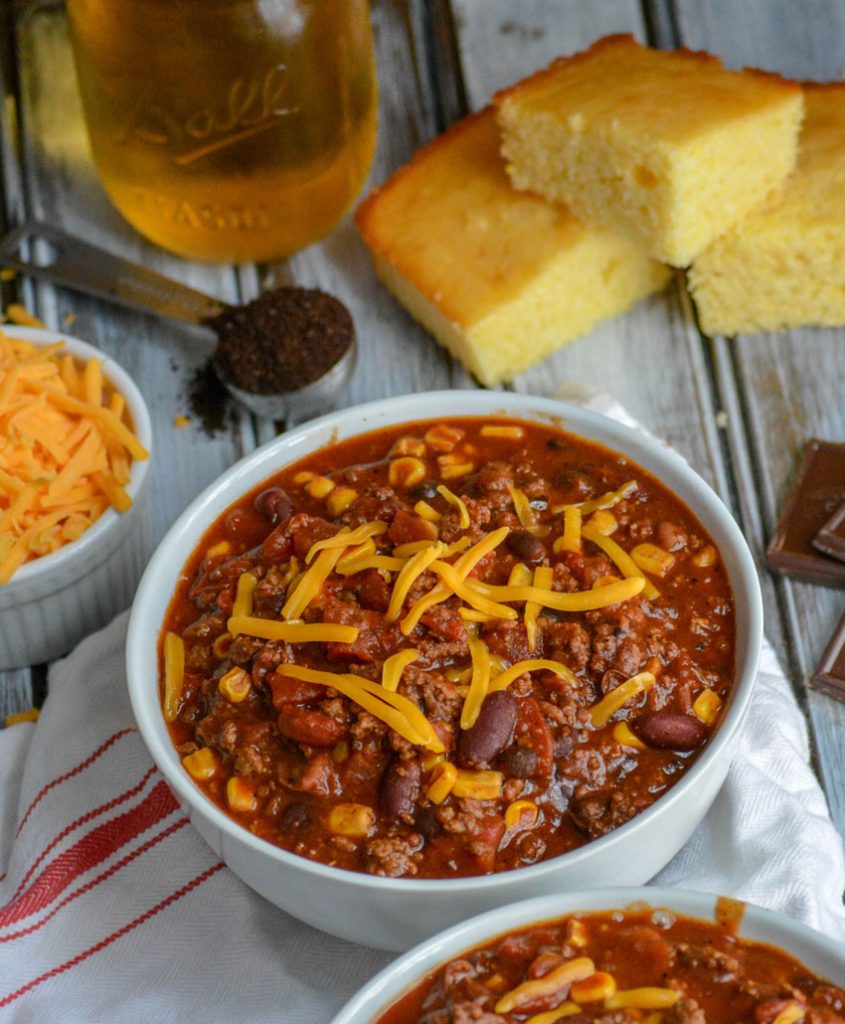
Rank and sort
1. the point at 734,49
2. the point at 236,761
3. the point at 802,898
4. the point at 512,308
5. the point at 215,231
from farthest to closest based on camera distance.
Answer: the point at 734,49 < the point at 215,231 < the point at 512,308 < the point at 802,898 < the point at 236,761

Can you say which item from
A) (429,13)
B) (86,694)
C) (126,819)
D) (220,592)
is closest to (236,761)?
(220,592)

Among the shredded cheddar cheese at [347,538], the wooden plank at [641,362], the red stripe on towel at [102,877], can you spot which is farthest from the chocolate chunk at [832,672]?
the red stripe on towel at [102,877]

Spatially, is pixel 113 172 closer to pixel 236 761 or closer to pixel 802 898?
pixel 236 761

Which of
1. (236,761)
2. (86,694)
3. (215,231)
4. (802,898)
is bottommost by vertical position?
(802,898)

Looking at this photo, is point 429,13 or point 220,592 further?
point 429,13

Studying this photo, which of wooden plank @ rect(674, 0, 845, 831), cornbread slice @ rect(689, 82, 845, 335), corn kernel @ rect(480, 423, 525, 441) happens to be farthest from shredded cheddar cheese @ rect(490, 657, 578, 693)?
cornbread slice @ rect(689, 82, 845, 335)

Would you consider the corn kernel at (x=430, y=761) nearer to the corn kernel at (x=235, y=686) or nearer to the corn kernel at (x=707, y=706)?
the corn kernel at (x=235, y=686)
